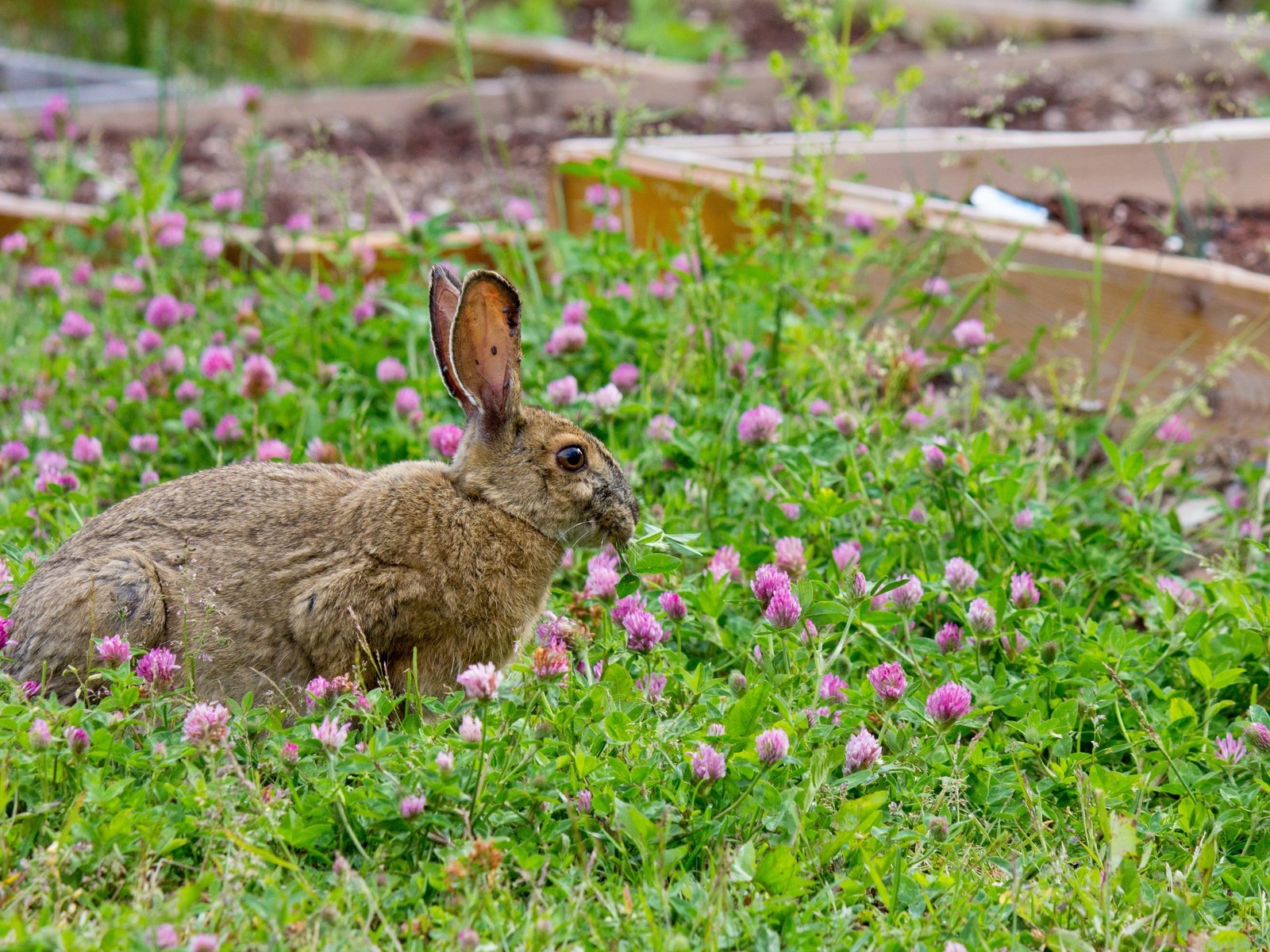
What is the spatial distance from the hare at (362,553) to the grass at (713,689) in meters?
0.14

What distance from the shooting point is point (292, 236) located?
5793 millimetres

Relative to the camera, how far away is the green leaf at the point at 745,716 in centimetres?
290

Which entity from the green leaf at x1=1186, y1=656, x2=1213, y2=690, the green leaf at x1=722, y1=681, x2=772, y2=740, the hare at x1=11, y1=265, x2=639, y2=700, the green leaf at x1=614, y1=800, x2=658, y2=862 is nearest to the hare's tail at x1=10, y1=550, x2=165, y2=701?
the hare at x1=11, y1=265, x2=639, y2=700

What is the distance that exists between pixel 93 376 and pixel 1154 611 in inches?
139

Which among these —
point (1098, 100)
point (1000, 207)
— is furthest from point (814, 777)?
point (1098, 100)

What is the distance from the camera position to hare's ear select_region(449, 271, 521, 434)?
334 cm

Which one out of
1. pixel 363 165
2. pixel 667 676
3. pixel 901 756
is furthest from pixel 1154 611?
pixel 363 165

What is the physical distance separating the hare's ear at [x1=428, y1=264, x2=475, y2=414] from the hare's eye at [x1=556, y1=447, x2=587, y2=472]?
0.84 ft

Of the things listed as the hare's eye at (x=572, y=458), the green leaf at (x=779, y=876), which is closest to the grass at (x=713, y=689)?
the green leaf at (x=779, y=876)

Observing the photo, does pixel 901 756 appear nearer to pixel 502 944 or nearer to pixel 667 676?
pixel 667 676

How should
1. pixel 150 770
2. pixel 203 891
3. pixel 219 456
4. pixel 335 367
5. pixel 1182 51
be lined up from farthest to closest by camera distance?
pixel 1182 51
pixel 335 367
pixel 219 456
pixel 150 770
pixel 203 891

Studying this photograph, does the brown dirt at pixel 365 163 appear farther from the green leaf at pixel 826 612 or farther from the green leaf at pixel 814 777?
the green leaf at pixel 814 777

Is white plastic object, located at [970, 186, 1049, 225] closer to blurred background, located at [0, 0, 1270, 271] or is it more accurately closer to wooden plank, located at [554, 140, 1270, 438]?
wooden plank, located at [554, 140, 1270, 438]

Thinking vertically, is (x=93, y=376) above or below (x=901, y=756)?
above
